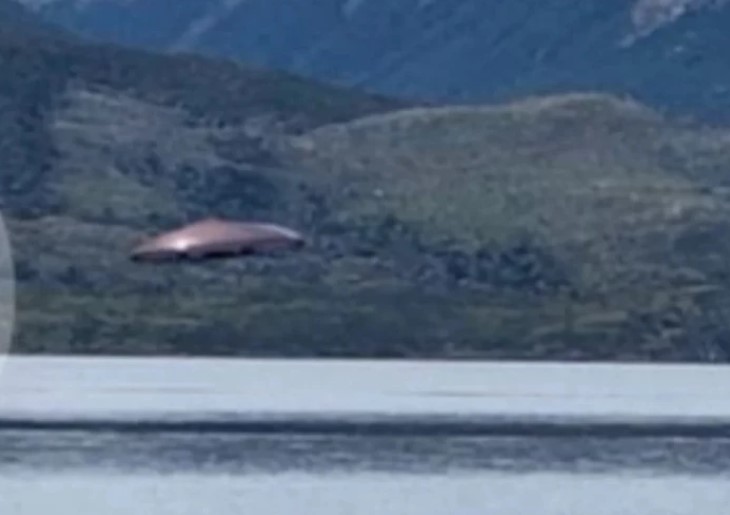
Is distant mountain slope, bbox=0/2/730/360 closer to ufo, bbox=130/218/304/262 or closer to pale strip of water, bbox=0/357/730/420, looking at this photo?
pale strip of water, bbox=0/357/730/420

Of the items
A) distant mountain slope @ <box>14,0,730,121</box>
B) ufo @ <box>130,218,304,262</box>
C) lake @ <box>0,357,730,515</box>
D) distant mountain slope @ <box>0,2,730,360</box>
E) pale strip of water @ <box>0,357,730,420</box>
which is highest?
distant mountain slope @ <box>14,0,730,121</box>

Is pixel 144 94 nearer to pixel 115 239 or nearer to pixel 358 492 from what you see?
pixel 115 239

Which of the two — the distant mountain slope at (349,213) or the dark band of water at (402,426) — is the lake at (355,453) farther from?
the distant mountain slope at (349,213)

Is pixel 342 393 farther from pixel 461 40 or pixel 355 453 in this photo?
pixel 461 40

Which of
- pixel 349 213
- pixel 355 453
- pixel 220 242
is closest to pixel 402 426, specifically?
pixel 355 453

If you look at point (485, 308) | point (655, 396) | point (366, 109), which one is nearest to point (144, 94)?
point (366, 109)

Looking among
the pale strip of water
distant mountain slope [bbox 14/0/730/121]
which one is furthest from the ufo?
distant mountain slope [bbox 14/0/730/121]
